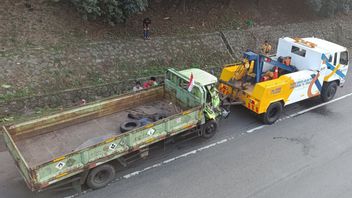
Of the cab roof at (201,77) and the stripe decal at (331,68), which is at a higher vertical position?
the cab roof at (201,77)

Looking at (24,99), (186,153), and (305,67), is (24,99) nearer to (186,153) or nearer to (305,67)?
(186,153)

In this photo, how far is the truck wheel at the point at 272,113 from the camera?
12.7 meters

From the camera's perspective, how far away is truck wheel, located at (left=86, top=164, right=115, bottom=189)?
30.0 feet

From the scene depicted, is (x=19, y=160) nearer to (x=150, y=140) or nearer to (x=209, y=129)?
(x=150, y=140)

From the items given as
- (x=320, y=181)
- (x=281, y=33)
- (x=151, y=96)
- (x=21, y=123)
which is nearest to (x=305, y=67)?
(x=320, y=181)

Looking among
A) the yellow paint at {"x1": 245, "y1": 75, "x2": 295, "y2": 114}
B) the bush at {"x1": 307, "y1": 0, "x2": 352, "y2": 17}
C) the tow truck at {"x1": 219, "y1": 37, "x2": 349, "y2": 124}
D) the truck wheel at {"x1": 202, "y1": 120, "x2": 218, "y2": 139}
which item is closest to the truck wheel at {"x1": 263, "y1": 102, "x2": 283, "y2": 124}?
the tow truck at {"x1": 219, "y1": 37, "x2": 349, "y2": 124}

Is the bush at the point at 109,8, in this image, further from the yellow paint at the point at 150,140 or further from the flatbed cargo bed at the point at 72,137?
the yellow paint at the point at 150,140

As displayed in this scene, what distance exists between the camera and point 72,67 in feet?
45.9

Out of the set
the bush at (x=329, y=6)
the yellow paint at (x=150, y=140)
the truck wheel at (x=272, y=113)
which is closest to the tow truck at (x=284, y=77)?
the truck wheel at (x=272, y=113)

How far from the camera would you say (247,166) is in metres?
10.6

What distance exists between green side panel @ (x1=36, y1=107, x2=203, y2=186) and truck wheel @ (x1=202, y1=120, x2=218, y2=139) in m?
0.67

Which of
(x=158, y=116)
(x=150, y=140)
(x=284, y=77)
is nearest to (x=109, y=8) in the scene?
(x=158, y=116)

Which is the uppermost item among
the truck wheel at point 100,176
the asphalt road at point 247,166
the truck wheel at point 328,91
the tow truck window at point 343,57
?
the tow truck window at point 343,57

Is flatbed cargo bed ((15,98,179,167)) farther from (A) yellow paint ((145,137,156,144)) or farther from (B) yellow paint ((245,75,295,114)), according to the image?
(B) yellow paint ((245,75,295,114))
